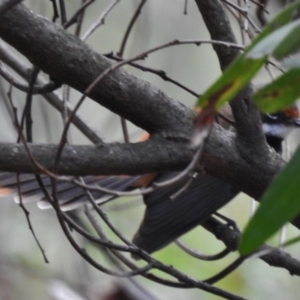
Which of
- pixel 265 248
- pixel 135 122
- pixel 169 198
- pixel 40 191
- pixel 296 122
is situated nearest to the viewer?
pixel 135 122

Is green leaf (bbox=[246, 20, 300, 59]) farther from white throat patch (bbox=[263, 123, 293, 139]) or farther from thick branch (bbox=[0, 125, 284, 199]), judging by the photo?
white throat patch (bbox=[263, 123, 293, 139])

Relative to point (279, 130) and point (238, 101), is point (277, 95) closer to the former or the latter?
point (238, 101)

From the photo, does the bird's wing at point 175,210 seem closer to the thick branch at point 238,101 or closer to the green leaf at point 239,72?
the thick branch at point 238,101

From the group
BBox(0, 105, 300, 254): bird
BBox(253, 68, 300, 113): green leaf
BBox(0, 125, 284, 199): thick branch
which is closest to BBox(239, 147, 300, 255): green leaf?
BBox(253, 68, 300, 113): green leaf

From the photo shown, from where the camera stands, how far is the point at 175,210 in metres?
3.35

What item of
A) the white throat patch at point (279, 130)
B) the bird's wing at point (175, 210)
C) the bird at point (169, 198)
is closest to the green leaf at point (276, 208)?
the bird at point (169, 198)

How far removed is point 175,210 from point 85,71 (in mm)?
1835

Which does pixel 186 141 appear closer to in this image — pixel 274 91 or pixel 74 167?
pixel 74 167

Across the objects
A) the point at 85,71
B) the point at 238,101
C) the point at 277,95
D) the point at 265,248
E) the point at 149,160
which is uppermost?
the point at 277,95

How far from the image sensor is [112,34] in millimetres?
5238

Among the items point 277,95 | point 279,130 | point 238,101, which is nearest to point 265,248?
point 238,101

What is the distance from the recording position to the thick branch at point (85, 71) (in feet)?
5.12

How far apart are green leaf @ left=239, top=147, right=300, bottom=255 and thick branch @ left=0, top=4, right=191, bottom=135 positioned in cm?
83

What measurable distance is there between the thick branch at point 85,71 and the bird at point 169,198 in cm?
110
